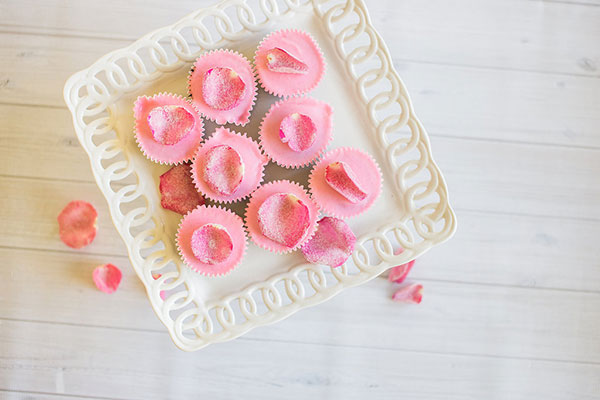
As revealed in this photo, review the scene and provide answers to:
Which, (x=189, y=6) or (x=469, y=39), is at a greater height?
(x=189, y=6)

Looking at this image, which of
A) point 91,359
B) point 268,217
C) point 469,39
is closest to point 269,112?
point 268,217

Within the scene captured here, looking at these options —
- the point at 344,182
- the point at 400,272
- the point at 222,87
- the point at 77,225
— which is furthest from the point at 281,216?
the point at 77,225

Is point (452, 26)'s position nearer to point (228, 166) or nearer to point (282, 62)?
point (282, 62)

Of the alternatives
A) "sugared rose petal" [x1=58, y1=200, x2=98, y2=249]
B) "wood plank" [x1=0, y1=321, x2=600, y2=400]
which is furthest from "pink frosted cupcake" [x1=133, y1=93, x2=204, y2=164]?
"wood plank" [x1=0, y1=321, x2=600, y2=400]

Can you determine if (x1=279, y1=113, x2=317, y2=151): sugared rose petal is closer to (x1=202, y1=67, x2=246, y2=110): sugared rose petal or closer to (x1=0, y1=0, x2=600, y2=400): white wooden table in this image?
(x1=202, y1=67, x2=246, y2=110): sugared rose petal

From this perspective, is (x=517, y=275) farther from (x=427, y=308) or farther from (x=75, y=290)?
(x=75, y=290)

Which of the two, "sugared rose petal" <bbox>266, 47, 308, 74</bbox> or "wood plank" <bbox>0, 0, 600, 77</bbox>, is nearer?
"sugared rose petal" <bbox>266, 47, 308, 74</bbox>
